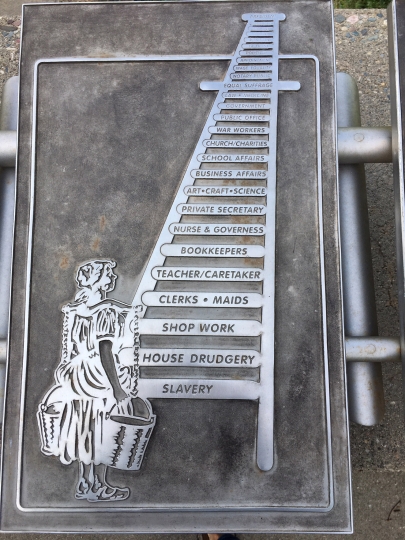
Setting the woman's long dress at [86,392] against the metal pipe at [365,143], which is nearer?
the woman's long dress at [86,392]

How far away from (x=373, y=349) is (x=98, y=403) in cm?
123

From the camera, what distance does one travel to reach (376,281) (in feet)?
9.27

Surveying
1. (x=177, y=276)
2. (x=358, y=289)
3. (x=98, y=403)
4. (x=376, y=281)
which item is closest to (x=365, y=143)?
(x=358, y=289)

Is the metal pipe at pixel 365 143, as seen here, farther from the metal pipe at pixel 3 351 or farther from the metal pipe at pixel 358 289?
the metal pipe at pixel 3 351

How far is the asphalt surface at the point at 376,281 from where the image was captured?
264 cm

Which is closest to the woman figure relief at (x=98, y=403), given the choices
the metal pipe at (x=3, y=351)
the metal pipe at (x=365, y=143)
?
the metal pipe at (x=3, y=351)

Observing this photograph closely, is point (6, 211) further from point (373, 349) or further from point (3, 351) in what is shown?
point (373, 349)

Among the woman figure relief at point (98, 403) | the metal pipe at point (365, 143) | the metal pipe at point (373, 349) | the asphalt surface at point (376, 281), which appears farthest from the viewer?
the asphalt surface at point (376, 281)

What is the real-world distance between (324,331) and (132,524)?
115 cm

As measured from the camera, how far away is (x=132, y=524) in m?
1.95

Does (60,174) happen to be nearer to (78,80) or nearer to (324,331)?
(78,80)

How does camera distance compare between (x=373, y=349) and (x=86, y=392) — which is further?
(x=373, y=349)

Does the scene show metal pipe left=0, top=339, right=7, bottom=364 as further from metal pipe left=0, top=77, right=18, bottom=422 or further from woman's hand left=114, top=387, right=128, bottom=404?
woman's hand left=114, top=387, right=128, bottom=404

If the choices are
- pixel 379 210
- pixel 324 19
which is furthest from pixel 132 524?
pixel 324 19
